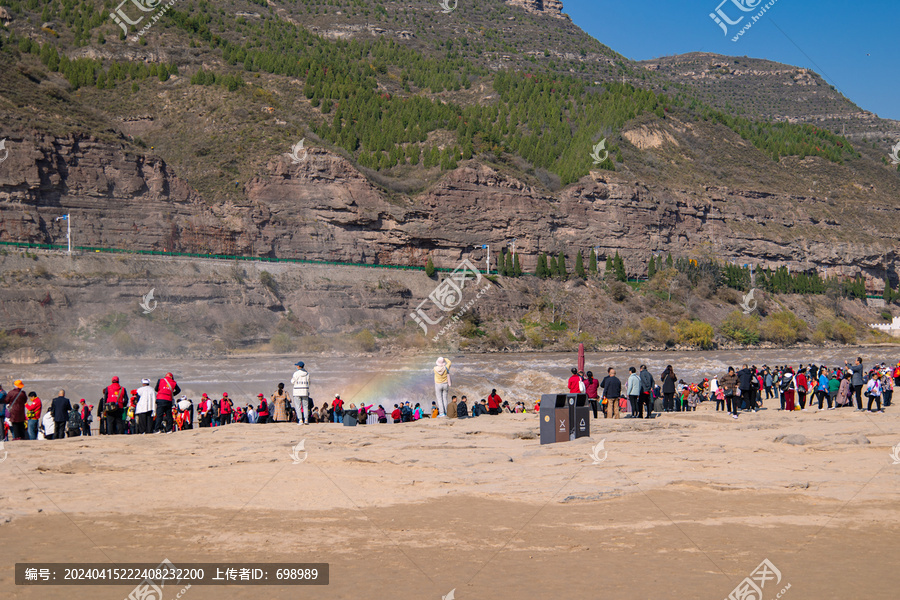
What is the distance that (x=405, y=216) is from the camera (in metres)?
98.4

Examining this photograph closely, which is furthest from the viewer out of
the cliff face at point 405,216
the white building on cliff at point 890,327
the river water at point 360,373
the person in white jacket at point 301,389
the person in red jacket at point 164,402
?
the white building on cliff at point 890,327

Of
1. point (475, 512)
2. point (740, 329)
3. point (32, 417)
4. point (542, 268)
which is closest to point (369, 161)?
point (542, 268)

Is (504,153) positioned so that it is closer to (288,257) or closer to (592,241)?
(592,241)

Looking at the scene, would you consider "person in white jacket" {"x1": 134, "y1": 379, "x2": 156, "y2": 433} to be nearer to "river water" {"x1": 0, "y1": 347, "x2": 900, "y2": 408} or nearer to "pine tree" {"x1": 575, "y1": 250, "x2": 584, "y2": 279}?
"river water" {"x1": 0, "y1": 347, "x2": 900, "y2": 408}

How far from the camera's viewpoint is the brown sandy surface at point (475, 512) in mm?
8227

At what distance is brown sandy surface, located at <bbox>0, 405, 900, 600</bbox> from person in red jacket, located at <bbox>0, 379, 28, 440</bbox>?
91.9 inches

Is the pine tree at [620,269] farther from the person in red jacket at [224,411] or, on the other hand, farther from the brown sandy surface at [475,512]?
the brown sandy surface at [475,512]

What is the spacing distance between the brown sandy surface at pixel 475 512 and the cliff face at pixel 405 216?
223 ft

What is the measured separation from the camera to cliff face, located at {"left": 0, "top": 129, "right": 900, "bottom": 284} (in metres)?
77.6

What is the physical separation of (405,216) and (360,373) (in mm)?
46614

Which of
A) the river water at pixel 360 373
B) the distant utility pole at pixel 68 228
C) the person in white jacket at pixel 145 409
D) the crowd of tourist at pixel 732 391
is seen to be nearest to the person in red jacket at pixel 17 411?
the person in white jacket at pixel 145 409

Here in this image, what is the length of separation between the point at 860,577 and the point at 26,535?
983 centimetres

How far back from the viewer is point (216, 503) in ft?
38.3

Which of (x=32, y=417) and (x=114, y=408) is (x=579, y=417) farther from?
(x=32, y=417)
